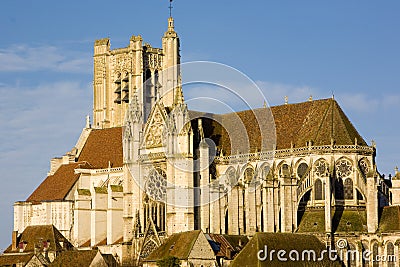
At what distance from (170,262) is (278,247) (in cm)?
761

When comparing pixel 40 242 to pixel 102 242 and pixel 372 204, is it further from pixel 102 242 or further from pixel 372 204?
pixel 372 204

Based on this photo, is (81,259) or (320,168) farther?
(320,168)

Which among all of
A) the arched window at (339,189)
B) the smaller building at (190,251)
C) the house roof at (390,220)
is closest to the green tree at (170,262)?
the smaller building at (190,251)

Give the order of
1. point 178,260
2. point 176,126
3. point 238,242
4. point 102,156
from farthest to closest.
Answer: point 102,156
point 176,126
point 238,242
point 178,260

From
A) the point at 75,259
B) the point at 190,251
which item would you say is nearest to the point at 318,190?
the point at 190,251

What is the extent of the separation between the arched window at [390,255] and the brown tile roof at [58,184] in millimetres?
35329

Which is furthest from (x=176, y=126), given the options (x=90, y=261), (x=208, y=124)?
(x=90, y=261)

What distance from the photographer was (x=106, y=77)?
12100 cm

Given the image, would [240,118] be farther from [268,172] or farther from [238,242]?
[238,242]

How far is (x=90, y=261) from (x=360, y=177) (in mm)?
22079

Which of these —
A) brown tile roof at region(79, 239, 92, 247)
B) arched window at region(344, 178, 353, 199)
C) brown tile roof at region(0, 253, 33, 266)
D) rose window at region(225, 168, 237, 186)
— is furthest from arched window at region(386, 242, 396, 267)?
brown tile roof at region(79, 239, 92, 247)

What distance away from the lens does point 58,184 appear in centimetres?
10838

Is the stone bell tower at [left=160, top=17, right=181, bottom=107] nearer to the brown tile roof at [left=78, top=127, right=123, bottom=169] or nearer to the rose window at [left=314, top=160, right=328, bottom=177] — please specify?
the brown tile roof at [left=78, top=127, right=123, bottom=169]

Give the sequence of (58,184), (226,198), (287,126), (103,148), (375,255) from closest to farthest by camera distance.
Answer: (375,255) < (226,198) < (287,126) < (58,184) < (103,148)
